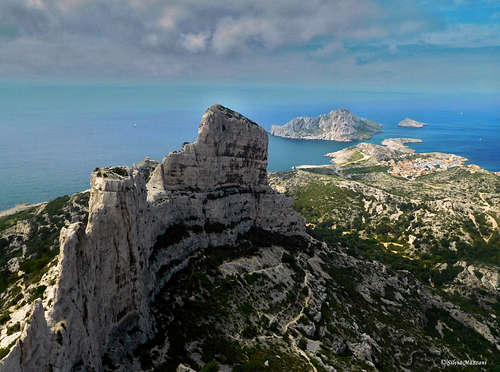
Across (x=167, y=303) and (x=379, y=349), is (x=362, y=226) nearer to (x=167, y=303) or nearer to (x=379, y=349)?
(x=379, y=349)

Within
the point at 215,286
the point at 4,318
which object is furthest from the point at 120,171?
the point at 215,286

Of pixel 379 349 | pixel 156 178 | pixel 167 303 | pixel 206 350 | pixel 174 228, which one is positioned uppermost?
pixel 156 178

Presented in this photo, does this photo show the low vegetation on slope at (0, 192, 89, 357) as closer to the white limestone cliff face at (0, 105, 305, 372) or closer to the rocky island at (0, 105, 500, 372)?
the rocky island at (0, 105, 500, 372)

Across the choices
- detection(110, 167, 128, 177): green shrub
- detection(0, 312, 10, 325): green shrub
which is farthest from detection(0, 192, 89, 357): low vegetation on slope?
detection(110, 167, 128, 177): green shrub

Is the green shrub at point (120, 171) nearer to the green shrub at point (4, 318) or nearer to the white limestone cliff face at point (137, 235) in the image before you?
the white limestone cliff face at point (137, 235)

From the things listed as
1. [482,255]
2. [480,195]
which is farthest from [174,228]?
[480,195]
